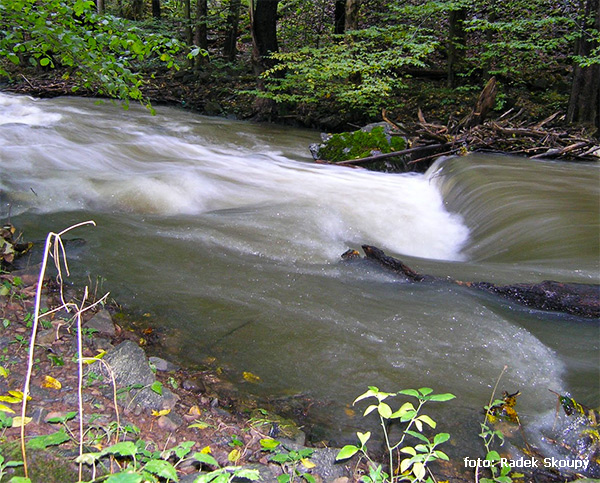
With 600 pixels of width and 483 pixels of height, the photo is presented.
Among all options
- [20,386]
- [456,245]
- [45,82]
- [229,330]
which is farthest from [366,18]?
[20,386]

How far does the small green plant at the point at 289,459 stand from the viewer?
6.50ft

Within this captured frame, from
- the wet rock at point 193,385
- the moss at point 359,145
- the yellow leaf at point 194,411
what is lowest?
the wet rock at point 193,385

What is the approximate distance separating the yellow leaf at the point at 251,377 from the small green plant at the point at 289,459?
0.62 m

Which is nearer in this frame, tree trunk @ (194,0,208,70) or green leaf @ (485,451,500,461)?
green leaf @ (485,451,500,461)

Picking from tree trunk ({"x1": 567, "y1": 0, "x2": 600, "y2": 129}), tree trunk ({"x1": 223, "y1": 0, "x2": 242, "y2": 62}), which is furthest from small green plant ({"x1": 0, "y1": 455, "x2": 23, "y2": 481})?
tree trunk ({"x1": 223, "y1": 0, "x2": 242, "y2": 62})

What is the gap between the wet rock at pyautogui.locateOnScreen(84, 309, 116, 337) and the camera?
302 cm

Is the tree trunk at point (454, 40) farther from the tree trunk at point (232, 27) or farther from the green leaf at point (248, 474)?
the green leaf at point (248, 474)

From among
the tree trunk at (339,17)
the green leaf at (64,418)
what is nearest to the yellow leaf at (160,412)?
the green leaf at (64,418)

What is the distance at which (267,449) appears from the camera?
84.9 inches

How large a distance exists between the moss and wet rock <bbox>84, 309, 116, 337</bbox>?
22.8ft

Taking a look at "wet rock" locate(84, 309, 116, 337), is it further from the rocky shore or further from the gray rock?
the gray rock

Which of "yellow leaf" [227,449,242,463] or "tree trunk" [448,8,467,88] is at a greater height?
"tree trunk" [448,8,467,88]

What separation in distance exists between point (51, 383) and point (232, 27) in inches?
649

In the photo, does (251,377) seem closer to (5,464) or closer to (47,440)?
(47,440)
